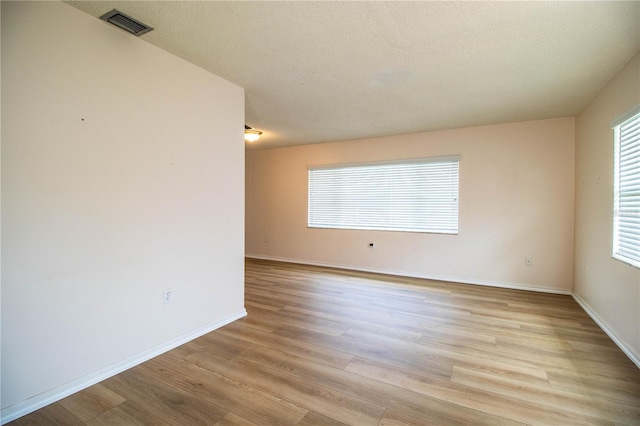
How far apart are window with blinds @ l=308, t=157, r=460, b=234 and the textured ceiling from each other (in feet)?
4.34

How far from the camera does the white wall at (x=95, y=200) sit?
1658 mm

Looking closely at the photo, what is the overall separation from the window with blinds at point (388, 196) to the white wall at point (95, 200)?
10.4 feet

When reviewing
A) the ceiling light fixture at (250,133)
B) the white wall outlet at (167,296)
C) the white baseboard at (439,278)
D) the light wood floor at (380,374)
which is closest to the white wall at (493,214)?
the white baseboard at (439,278)

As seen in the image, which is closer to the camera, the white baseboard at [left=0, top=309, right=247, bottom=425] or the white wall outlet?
the white baseboard at [left=0, top=309, right=247, bottom=425]

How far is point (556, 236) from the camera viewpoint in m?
4.12

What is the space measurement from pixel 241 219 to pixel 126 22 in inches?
70.6

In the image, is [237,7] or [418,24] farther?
[418,24]


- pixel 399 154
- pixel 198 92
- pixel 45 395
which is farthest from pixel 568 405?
pixel 399 154

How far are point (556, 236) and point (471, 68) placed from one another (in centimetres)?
287

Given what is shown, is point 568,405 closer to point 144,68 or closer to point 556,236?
point 556,236

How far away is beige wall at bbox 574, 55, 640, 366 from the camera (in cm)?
239

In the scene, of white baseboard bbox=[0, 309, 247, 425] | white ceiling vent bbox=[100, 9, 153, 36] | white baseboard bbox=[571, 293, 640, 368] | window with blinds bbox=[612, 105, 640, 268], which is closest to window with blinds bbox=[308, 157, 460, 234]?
white baseboard bbox=[571, 293, 640, 368]

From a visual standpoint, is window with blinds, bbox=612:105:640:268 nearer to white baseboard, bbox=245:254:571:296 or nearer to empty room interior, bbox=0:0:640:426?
empty room interior, bbox=0:0:640:426

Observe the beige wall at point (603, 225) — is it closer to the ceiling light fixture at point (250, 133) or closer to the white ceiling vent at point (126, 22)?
the white ceiling vent at point (126, 22)
